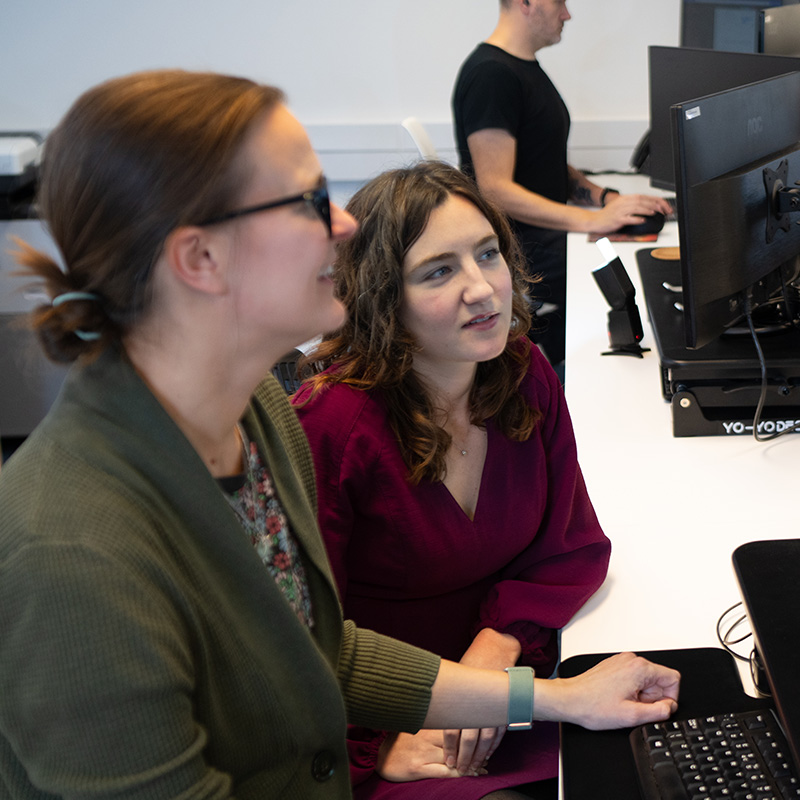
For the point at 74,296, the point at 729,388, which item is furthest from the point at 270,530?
the point at 729,388

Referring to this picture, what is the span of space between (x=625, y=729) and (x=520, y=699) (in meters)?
0.13

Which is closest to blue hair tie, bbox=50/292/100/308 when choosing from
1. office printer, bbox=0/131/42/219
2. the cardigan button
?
the cardigan button

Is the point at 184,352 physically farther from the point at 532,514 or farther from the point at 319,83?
the point at 319,83

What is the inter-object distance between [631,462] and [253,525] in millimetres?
771

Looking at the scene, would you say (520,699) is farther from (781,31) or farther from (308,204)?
(781,31)

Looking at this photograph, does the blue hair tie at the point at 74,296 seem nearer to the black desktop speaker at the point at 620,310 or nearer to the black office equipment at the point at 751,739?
the black office equipment at the point at 751,739

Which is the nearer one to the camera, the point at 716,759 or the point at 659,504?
the point at 716,759

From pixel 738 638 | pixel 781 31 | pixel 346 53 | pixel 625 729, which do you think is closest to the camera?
pixel 625 729

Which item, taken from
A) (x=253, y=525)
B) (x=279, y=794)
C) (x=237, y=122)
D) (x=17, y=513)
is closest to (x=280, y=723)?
(x=279, y=794)

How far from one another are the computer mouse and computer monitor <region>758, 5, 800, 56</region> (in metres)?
0.53

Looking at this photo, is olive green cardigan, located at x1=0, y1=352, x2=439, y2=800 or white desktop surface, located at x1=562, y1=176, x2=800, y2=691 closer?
olive green cardigan, located at x1=0, y1=352, x2=439, y2=800

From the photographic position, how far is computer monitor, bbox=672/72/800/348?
136cm

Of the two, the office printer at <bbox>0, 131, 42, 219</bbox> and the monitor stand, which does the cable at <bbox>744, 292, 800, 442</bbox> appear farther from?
the office printer at <bbox>0, 131, 42, 219</bbox>

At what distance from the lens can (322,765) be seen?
2.73 ft
